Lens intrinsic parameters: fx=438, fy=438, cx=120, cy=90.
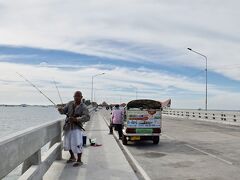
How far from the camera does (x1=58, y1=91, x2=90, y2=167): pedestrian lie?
36.2ft

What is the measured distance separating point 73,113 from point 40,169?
339 cm

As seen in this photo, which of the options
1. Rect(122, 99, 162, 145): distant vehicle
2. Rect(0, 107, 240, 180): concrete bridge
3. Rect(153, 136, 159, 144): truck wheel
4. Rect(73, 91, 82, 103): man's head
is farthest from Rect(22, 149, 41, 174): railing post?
Rect(153, 136, 159, 144): truck wheel

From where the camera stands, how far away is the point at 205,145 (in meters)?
17.9

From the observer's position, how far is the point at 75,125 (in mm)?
11141

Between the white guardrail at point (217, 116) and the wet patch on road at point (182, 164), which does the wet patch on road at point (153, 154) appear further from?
the white guardrail at point (217, 116)

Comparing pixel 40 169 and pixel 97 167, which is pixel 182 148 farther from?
pixel 40 169

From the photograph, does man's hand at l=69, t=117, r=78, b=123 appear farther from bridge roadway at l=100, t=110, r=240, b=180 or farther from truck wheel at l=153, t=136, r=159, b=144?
truck wheel at l=153, t=136, r=159, b=144

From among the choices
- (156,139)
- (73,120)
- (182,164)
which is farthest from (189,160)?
(156,139)

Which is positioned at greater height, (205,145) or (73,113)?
(73,113)

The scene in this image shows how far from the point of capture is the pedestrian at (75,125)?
36.2 feet

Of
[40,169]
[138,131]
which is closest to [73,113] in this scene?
[40,169]

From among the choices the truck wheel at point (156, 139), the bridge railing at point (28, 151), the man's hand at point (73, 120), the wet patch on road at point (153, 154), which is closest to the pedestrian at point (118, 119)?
the truck wheel at point (156, 139)

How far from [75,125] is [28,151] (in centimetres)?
419

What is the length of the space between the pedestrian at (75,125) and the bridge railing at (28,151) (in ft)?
1.32
